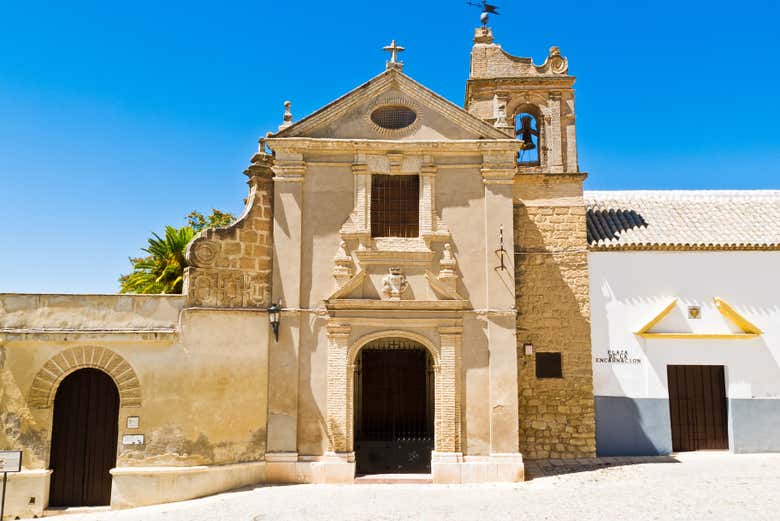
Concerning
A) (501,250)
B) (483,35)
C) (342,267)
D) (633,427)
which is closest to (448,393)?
(501,250)

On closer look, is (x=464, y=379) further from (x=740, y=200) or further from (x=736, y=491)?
(x=740, y=200)

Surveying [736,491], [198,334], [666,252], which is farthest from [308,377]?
[666,252]

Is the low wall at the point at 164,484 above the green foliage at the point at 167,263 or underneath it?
underneath

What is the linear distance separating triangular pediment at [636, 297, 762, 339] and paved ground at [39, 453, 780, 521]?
11.2ft

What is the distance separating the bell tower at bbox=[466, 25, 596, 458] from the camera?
48.9 ft

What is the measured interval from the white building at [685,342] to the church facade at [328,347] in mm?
247

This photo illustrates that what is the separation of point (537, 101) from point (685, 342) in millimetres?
7850

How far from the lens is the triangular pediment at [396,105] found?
1384cm

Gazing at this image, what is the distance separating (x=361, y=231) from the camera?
1335 centimetres

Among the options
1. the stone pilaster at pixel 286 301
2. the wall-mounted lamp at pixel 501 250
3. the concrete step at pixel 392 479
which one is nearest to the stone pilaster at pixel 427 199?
the wall-mounted lamp at pixel 501 250

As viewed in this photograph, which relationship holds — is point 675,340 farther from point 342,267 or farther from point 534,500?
point 342,267

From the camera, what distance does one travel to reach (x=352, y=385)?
13.0 m

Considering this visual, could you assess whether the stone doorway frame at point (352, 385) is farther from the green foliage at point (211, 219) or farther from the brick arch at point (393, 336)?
the green foliage at point (211, 219)

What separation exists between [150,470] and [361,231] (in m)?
6.58
